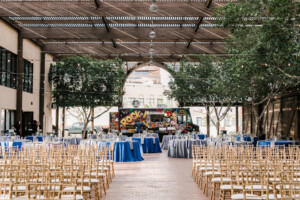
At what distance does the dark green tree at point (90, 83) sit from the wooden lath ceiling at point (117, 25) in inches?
32.9

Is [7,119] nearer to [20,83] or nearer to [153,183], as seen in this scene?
[20,83]

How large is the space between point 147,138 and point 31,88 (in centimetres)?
948

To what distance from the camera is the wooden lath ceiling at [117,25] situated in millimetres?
16422

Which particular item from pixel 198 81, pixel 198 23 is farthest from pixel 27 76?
pixel 198 23

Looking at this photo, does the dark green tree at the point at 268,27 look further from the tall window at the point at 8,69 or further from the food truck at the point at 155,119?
the food truck at the point at 155,119

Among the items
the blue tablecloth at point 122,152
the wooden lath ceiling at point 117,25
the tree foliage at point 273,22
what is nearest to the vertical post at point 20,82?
the wooden lath ceiling at point 117,25

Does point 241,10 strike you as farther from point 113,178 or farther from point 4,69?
point 4,69

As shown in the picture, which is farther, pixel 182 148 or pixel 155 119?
pixel 155 119

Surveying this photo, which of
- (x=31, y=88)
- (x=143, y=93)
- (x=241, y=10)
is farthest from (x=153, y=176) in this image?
(x=143, y=93)

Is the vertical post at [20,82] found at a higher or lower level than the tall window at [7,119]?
higher

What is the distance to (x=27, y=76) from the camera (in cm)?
2242

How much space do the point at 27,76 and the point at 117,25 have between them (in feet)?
22.4

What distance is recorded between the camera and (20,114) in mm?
19906

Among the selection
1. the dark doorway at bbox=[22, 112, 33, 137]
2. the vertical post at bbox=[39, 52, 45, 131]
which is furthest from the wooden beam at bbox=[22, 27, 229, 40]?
the vertical post at bbox=[39, 52, 45, 131]
